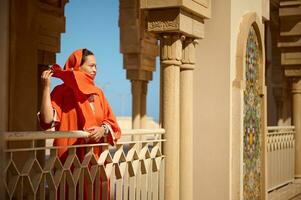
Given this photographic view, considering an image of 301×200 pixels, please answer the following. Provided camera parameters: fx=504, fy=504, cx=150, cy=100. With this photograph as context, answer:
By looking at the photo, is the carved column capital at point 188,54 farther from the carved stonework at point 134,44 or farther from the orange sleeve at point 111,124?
the carved stonework at point 134,44

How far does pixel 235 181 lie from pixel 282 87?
803 centimetres

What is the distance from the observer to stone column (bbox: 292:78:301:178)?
27.0 feet

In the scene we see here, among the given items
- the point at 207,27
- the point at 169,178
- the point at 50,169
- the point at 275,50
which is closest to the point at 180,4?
the point at 207,27

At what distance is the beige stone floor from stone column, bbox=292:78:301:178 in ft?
0.94

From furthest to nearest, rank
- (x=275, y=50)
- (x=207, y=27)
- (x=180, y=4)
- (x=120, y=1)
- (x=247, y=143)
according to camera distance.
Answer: (x=275, y=50) < (x=120, y=1) < (x=247, y=143) < (x=207, y=27) < (x=180, y=4)

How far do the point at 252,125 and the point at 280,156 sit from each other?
2343 mm

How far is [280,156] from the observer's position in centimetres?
743

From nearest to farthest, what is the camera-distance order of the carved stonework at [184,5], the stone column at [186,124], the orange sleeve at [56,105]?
the orange sleeve at [56,105] < the carved stonework at [184,5] < the stone column at [186,124]

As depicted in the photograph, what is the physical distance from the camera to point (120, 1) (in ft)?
29.0

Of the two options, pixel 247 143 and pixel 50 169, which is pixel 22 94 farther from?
pixel 50 169

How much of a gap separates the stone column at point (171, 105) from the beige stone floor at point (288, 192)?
311cm

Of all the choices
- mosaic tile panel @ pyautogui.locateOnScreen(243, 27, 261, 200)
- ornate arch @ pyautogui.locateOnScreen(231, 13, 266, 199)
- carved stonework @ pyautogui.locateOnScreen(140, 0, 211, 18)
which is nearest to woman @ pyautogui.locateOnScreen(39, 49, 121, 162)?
carved stonework @ pyautogui.locateOnScreen(140, 0, 211, 18)

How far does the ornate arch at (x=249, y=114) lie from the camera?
4590 millimetres

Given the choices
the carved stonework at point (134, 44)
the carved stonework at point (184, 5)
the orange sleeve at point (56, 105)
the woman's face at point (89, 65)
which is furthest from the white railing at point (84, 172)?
the carved stonework at point (134, 44)
